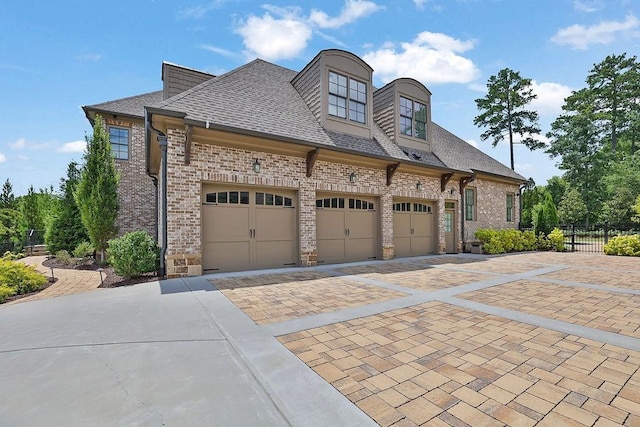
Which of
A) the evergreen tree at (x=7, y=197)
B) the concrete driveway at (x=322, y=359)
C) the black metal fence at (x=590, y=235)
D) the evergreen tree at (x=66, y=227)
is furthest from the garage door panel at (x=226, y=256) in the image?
the evergreen tree at (x=7, y=197)

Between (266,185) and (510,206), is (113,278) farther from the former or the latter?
(510,206)

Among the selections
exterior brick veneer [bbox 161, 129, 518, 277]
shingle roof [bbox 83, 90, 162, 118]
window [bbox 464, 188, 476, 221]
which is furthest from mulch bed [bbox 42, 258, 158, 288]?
window [bbox 464, 188, 476, 221]

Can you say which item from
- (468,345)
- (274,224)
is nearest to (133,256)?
(274,224)

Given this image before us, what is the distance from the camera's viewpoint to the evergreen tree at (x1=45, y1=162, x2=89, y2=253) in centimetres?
1272

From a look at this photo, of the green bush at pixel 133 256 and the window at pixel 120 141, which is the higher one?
the window at pixel 120 141

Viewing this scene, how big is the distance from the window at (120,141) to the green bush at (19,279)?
7.55 m

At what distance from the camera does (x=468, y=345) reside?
326 cm

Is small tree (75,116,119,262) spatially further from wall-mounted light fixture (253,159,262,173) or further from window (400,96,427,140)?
window (400,96,427,140)

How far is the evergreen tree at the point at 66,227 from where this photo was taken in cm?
1272

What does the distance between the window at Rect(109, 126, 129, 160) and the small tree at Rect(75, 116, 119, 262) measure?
2017mm

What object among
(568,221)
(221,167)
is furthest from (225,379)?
(568,221)

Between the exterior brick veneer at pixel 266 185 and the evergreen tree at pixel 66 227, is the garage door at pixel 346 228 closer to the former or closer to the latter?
the exterior brick veneer at pixel 266 185

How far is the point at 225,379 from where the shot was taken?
2533 mm

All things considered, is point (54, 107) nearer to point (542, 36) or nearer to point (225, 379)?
point (225, 379)
